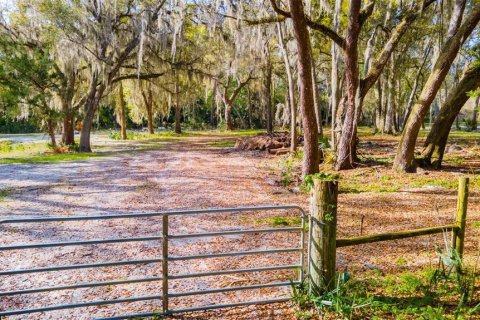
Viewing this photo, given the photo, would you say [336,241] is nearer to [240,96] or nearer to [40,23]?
[40,23]

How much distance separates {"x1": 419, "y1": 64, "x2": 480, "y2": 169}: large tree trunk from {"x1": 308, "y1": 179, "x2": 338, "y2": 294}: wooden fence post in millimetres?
7443

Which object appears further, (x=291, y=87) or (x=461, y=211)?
(x=291, y=87)

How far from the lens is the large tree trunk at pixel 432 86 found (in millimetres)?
8406

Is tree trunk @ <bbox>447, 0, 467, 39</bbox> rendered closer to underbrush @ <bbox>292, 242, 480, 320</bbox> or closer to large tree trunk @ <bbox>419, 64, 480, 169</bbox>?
large tree trunk @ <bbox>419, 64, 480, 169</bbox>

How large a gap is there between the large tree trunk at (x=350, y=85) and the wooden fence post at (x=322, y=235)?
263 inches

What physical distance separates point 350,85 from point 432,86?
1.83 metres

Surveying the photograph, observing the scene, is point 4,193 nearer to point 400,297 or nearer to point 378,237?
point 378,237

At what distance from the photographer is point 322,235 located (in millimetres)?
3203

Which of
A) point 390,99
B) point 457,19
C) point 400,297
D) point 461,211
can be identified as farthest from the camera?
point 390,99

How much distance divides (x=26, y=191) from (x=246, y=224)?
Answer: 5438 millimetres

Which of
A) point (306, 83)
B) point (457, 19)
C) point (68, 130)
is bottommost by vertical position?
point (68, 130)

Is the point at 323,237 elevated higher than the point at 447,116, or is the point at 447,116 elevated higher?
the point at 447,116

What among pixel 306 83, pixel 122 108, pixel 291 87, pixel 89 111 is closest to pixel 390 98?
pixel 291 87

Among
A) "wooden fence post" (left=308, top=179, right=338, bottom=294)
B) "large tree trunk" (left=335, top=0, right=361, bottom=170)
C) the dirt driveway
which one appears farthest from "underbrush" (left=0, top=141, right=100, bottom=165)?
"wooden fence post" (left=308, top=179, right=338, bottom=294)
